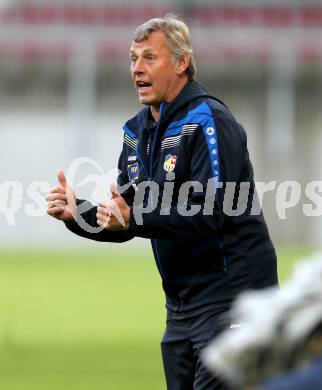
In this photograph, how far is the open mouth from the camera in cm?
534

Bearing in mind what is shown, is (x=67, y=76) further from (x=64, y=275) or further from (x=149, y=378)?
(x=149, y=378)

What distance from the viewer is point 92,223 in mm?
5508

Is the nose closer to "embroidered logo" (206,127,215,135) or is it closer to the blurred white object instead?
"embroidered logo" (206,127,215,135)

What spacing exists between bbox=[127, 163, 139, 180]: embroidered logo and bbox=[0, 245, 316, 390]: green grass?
3698 millimetres

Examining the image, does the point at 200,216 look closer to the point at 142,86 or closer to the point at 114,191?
the point at 114,191

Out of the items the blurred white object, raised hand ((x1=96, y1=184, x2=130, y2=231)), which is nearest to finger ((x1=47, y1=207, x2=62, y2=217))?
raised hand ((x1=96, y1=184, x2=130, y2=231))

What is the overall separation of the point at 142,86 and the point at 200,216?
75 centimetres

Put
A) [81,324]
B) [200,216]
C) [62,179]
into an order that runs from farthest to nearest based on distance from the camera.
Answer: [81,324]
[62,179]
[200,216]

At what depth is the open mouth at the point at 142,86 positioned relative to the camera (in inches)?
210

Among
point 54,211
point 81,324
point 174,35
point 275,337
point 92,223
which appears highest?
point 174,35

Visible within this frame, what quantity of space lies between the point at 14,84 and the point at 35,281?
51.2ft

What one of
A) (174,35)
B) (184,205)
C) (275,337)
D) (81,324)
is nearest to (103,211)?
(184,205)

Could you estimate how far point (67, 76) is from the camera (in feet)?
119

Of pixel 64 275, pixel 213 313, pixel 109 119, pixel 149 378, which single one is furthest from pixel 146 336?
pixel 109 119
